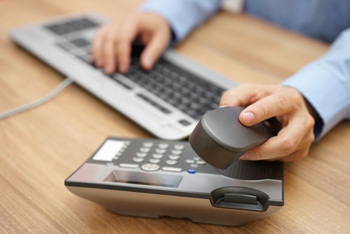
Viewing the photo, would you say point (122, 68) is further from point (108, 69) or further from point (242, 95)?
point (242, 95)

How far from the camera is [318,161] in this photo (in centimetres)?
50

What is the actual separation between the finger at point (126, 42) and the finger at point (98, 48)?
30 millimetres

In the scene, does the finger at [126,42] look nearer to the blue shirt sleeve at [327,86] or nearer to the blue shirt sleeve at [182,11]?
the blue shirt sleeve at [182,11]

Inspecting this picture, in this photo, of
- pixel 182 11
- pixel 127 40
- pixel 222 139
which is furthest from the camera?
pixel 182 11

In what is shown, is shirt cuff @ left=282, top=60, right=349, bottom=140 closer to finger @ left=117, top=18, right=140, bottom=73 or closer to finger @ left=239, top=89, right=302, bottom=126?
finger @ left=239, top=89, right=302, bottom=126

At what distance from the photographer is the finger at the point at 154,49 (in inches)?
26.7

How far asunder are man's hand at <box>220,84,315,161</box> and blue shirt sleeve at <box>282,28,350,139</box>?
3cm

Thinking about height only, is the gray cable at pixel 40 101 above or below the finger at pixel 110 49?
below

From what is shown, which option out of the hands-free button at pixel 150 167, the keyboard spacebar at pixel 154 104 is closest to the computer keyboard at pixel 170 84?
the keyboard spacebar at pixel 154 104

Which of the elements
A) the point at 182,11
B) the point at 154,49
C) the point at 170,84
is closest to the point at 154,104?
the point at 170,84

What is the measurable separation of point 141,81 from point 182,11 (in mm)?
285

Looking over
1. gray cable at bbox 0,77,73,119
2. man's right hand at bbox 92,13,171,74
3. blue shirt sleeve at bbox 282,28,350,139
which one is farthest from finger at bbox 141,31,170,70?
blue shirt sleeve at bbox 282,28,350,139

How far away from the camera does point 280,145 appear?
1.40 ft

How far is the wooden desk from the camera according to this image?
42cm
